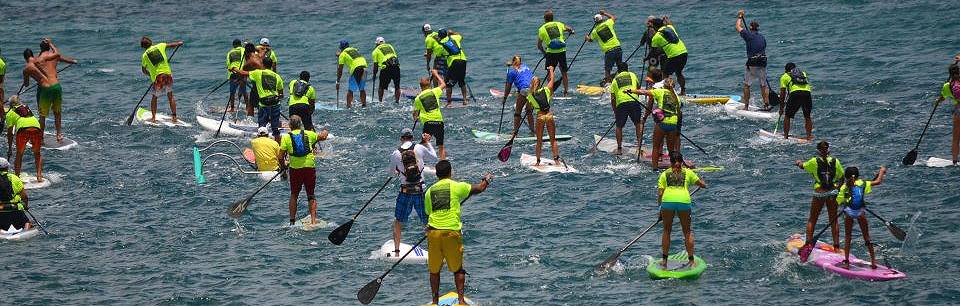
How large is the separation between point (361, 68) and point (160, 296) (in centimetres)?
1259

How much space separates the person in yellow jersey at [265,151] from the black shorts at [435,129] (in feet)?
8.61

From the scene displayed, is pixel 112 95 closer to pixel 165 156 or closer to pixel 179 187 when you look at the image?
pixel 165 156

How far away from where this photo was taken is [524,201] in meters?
22.6

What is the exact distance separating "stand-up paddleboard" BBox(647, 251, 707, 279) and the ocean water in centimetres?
18

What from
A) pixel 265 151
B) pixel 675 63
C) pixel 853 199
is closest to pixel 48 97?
pixel 265 151

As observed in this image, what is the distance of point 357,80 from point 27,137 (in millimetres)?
8410

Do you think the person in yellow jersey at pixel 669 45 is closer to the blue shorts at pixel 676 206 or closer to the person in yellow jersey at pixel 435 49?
the person in yellow jersey at pixel 435 49

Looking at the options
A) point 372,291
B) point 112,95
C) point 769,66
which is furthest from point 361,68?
point 372,291

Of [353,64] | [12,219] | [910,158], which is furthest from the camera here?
[353,64]

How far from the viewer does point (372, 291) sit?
17047mm

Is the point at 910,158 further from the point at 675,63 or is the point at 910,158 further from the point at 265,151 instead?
the point at 265,151

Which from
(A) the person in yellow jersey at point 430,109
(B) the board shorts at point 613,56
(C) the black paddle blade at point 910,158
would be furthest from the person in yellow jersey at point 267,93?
(C) the black paddle blade at point 910,158

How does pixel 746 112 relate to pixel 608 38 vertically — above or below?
below

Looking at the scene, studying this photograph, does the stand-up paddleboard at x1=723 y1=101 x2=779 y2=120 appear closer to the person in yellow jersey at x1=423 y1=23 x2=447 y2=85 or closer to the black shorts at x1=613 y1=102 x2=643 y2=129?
the black shorts at x1=613 y1=102 x2=643 y2=129
